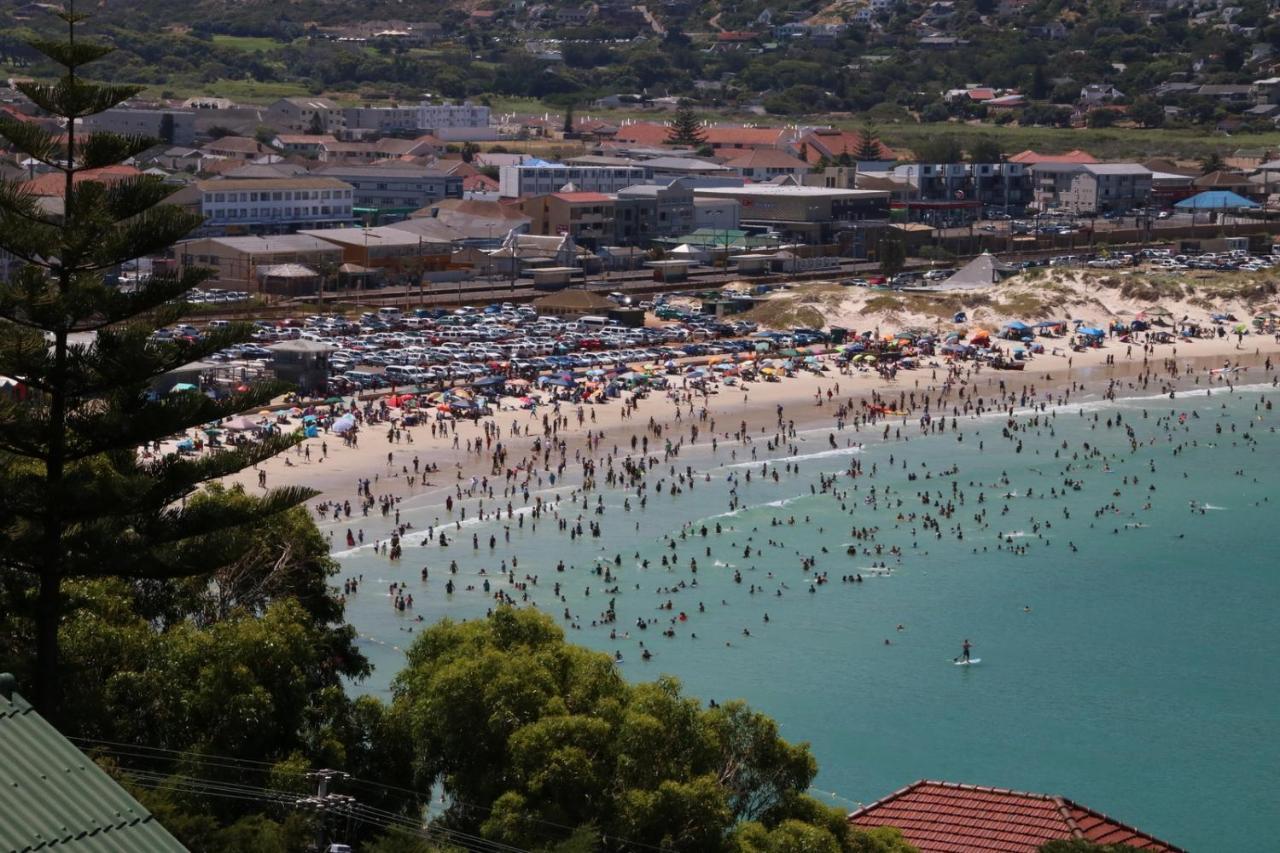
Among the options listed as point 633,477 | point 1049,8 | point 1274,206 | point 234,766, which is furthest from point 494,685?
point 1049,8

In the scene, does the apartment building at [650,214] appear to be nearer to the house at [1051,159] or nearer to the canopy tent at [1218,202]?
the house at [1051,159]

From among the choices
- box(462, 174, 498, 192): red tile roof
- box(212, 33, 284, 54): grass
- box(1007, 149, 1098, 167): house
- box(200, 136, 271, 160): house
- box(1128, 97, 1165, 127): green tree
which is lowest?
box(462, 174, 498, 192): red tile roof

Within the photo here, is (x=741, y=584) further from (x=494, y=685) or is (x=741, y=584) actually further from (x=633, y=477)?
(x=494, y=685)

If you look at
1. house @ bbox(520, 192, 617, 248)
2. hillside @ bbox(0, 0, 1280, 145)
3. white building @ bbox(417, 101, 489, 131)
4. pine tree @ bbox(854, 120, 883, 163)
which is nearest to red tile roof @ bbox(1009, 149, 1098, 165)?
pine tree @ bbox(854, 120, 883, 163)

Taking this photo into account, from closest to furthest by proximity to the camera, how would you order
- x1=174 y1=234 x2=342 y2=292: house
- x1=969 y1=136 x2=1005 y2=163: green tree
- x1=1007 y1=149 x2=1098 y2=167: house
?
1. x1=174 y1=234 x2=342 y2=292: house
2. x1=1007 y1=149 x2=1098 y2=167: house
3. x1=969 y1=136 x2=1005 y2=163: green tree

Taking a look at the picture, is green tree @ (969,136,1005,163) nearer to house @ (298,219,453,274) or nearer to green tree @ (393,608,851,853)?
house @ (298,219,453,274)
